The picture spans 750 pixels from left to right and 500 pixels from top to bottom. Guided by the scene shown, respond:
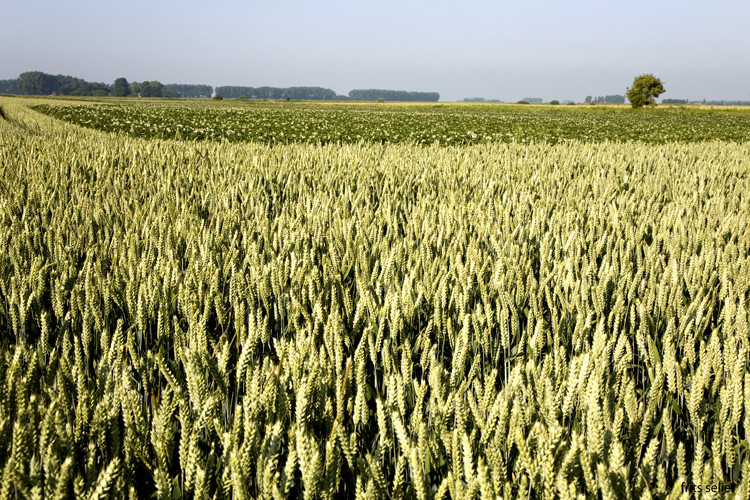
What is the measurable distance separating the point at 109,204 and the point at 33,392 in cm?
220

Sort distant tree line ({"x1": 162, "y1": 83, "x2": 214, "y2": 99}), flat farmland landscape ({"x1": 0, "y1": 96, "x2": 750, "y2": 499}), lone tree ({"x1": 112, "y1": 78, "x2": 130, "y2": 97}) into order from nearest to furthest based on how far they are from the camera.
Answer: flat farmland landscape ({"x1": 0, "y1": 96, "x2": 750, "y2": 499}) → lone tree ({"x1": 112, "y1": 78, "x2": 130, "y2": 97}) → distant tree line ({"x1": 162, "y1": 83, "x2": 214, "y2": 99})

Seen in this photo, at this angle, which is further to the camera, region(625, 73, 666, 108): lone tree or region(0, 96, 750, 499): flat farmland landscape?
region(625, 73, 666, 108): lone tree

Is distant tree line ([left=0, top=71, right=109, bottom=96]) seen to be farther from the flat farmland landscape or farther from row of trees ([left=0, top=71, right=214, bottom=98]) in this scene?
the flat farmland landscape

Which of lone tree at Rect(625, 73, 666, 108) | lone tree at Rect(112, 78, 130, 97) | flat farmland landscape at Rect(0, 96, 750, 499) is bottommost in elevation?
flat farmland landscape at Rect(0, 96, 750, 499)

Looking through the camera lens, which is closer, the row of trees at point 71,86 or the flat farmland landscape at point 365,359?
the flat farmland landscape at point 365,359

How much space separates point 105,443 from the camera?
0.81 meters

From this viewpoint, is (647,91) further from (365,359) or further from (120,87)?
(120,87)

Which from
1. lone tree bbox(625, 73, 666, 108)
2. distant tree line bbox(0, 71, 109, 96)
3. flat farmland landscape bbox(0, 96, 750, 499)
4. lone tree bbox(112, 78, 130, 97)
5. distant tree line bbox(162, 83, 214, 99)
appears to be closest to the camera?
flat farmland landscape bbox(0, 96, 750, 499)

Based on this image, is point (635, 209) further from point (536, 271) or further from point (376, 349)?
point (376, 349)

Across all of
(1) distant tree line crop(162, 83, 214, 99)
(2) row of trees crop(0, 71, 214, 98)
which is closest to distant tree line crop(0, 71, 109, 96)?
(2) row of trees crop(0, 71, 214, 98)

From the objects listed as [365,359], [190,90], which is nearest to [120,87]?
[190,90]

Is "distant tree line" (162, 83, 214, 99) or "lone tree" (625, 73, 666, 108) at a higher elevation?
"distant tree line" (162, 83, 214, 99)

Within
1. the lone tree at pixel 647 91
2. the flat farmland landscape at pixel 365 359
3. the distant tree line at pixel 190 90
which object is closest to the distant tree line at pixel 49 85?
the distant tree line at pixel 190 90

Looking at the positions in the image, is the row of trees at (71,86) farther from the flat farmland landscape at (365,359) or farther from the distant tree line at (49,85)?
the flat farmland landscape at (365,359)
